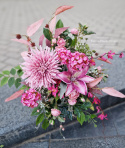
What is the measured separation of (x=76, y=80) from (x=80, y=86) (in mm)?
57

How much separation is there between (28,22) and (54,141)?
4.44 meters

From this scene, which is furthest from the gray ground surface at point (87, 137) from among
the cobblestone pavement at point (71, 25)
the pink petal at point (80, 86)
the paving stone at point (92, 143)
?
the cobblestone pavement at point (71, 25)

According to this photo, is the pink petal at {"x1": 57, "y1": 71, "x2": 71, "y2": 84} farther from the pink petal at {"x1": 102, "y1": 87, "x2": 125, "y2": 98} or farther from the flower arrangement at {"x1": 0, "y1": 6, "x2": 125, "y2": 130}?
the pink petal at {"x1": 102, "y1": 87, "x2": 125, "y2": 98}

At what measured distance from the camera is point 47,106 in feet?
4.54

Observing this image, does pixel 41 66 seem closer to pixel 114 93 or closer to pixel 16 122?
pixel 114 93

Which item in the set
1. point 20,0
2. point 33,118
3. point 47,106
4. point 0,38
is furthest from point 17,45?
point 20,0

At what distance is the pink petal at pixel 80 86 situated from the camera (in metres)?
1.15

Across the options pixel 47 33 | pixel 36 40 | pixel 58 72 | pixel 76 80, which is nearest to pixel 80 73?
pixel 76 80

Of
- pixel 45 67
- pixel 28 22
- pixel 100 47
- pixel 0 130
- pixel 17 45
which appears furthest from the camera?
pixel 28 22

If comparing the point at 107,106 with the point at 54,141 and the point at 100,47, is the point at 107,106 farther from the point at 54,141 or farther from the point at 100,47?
the point at 100,47

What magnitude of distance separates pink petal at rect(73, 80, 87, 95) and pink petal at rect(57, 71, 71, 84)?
57 millimetres

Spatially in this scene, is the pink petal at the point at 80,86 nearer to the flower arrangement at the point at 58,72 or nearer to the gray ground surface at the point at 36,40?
the flower arrangement at the point at 58,72

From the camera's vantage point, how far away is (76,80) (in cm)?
119

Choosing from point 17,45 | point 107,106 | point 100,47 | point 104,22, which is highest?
point 104,22
